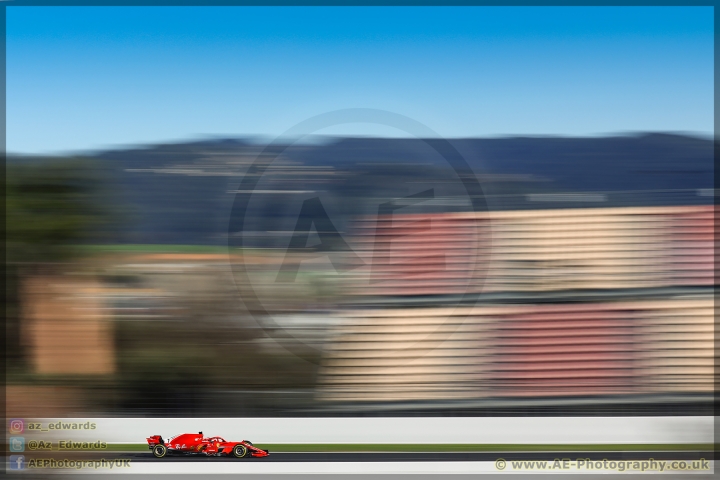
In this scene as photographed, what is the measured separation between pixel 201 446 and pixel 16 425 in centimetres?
71

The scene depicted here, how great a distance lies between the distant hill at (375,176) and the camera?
1523 millimetres

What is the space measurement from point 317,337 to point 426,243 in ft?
1.65

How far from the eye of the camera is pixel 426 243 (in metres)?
1.56

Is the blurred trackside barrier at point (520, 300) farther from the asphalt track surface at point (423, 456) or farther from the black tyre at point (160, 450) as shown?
the black tyre at point (160, 450)

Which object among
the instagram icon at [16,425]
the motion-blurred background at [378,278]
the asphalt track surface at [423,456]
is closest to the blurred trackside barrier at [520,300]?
the motion-blurred background at [378,278]

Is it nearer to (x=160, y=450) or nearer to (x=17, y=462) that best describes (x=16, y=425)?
(x=17, y=462)

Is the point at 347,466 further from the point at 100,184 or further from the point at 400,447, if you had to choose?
the point at 100,184

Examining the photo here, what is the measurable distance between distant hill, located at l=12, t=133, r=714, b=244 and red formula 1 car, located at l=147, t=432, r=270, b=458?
72 centimetres

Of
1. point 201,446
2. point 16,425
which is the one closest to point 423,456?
point 201,446

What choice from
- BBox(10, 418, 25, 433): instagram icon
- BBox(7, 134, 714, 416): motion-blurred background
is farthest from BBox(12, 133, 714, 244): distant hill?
BBox(10, 418, 25, 433): instagram icon

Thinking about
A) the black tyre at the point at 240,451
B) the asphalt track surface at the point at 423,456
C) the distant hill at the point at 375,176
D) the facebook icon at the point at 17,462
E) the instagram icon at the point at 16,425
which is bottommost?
the facebook icon at the point at 17,462

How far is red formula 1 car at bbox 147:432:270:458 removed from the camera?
1.61 metres

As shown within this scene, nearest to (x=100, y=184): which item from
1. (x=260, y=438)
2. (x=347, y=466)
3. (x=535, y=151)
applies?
(x=260, y=438)

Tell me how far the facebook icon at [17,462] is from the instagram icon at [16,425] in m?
0.11
